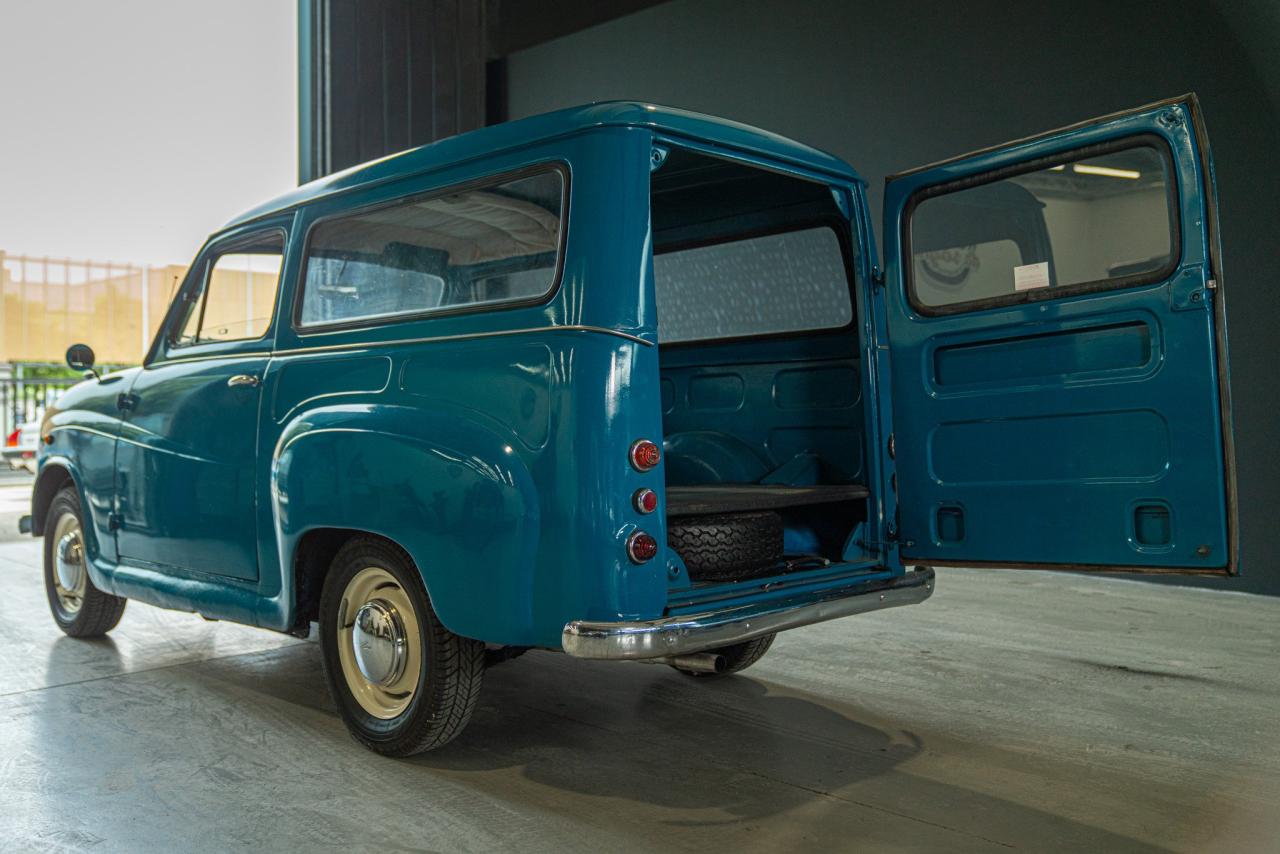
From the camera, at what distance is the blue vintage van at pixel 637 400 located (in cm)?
308

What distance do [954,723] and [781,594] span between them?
1026 mm

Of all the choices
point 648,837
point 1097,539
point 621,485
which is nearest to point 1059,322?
point 1097,539

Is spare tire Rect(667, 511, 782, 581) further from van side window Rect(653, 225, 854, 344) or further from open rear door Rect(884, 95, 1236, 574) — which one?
van side window Rect(653, 225, 854, 344)

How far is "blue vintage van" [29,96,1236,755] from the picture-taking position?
3080 millimetres

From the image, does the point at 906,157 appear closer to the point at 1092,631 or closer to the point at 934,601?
the point at 934,601

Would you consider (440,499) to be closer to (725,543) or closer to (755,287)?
(725,543)

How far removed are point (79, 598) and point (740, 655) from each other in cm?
343

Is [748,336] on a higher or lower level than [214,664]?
higher

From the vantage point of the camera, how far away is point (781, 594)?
3.49 metres

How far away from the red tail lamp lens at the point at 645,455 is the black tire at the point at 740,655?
1730 mm

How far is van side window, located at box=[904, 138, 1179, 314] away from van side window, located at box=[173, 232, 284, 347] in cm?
255

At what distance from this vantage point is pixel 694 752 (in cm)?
363

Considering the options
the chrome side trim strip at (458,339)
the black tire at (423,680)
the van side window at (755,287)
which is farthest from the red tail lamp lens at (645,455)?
the van side window at (755,287)

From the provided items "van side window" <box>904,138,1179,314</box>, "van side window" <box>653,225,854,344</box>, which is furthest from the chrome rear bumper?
"van side window" <box>653,225,854,344</box>
